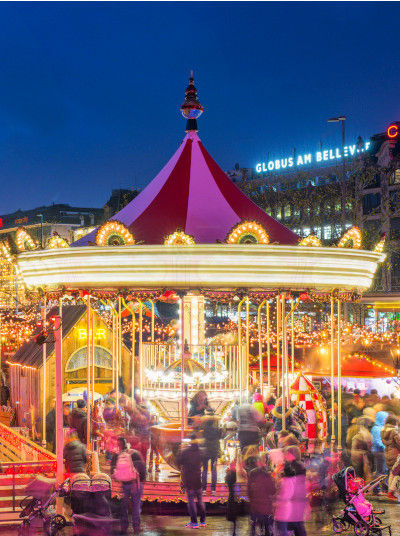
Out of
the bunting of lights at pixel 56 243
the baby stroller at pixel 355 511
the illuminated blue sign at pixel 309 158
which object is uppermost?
the illuminated blue sign at pixel 309 158

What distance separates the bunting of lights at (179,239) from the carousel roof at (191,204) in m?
0.91

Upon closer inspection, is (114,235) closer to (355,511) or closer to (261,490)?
(261,490)

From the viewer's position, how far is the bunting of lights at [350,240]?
1048cm

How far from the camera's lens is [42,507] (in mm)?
8523

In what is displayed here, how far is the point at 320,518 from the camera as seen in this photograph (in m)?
9.77

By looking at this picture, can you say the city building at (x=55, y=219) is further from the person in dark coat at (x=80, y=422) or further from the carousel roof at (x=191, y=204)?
the person in dark coat at (x=80, y=422)

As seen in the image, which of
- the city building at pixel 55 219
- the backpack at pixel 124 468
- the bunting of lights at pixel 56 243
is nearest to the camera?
the backpack at pixel 124 468

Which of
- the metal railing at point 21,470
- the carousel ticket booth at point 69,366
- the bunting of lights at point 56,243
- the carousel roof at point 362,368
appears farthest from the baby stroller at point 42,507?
the carousel roof at point 362,368

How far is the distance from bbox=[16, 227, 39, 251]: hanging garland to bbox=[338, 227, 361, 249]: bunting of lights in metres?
4.45

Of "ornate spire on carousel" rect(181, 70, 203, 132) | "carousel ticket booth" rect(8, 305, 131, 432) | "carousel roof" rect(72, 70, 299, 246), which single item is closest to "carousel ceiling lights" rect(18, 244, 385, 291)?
"carousel roof" rect(72, 70, 299, 246)

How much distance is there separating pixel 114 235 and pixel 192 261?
1.10 metres

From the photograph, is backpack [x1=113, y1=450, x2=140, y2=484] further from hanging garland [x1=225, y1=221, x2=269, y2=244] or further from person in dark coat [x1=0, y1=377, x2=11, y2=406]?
person in dark coat [x1=0, y1=377, x2=11, y2=406]

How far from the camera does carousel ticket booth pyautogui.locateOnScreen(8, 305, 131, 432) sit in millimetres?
17609

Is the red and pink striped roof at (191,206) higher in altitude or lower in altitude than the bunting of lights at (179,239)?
higher
